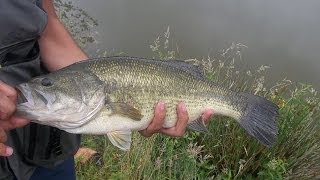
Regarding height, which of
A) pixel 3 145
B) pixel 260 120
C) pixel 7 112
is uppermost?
pixel 7 112

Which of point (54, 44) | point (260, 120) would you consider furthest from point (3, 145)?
point (260, 120)

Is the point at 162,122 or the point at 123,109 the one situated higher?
the point at 123,109

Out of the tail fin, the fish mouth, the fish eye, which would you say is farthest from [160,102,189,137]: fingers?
the fish mouth

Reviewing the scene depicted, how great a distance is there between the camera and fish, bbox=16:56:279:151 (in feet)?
7.38

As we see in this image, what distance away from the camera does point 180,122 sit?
2.62 meters

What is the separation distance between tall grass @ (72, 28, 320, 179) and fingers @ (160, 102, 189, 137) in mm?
1247

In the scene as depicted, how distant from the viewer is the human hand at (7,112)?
5.92 ft

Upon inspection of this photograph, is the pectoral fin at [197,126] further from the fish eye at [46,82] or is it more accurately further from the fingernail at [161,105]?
the fish eye at [46,82]

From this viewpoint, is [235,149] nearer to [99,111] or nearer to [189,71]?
[189,71]

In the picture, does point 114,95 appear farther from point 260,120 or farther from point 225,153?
point 225,153

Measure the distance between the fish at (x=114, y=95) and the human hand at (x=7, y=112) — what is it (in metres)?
0.10

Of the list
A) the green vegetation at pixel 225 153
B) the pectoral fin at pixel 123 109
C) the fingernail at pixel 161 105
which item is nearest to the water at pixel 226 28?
the green vegetation at pixel 225 153

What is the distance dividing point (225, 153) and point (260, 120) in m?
1.49

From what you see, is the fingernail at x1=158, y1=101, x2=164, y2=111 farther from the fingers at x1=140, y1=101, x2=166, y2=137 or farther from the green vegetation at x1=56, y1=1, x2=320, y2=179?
the green vegetation at x1=56, y1=1, x2=320, y2=179
